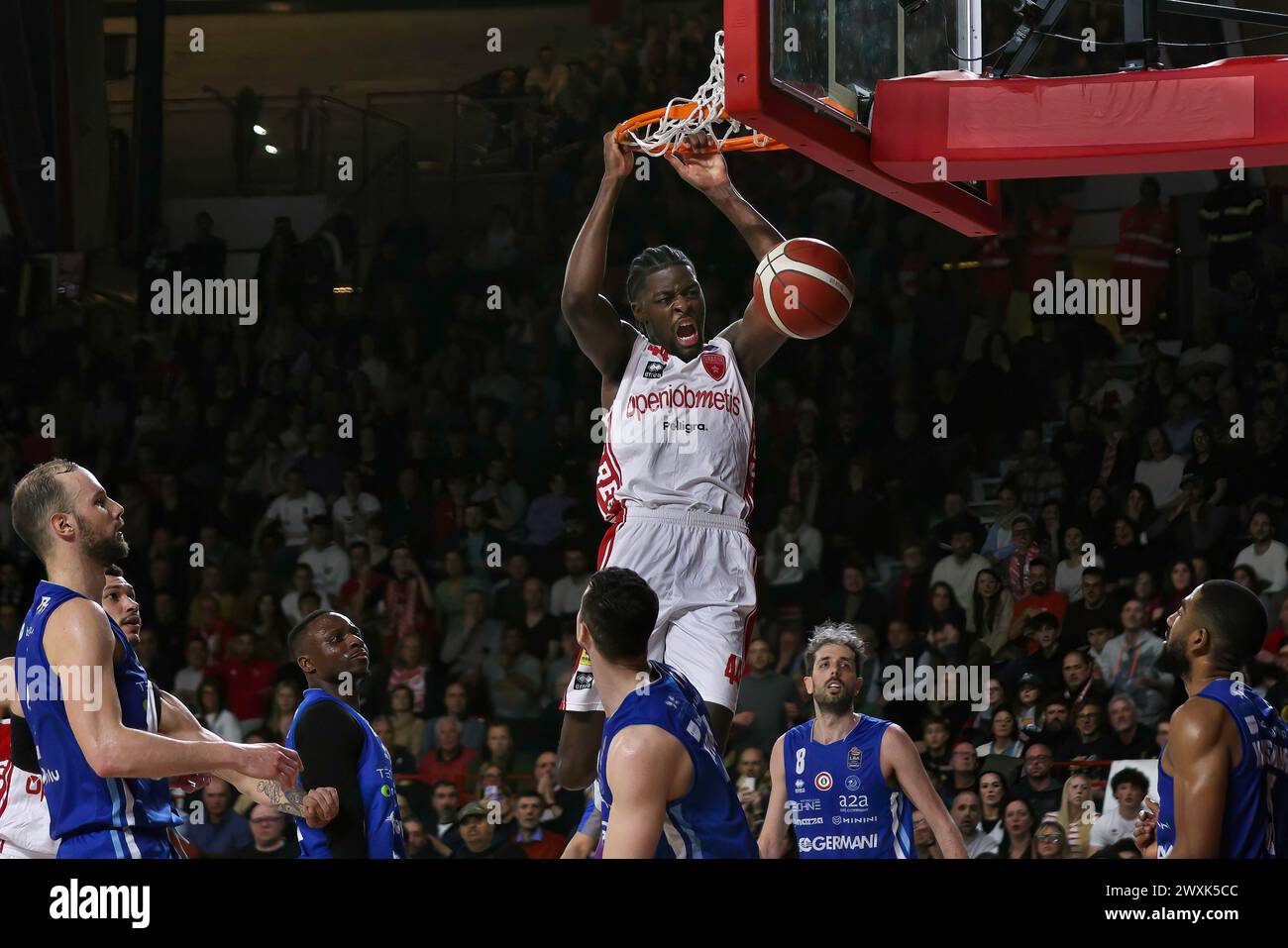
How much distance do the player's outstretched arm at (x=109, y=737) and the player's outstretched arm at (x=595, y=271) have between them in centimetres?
178

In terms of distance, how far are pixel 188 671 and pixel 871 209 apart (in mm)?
4345

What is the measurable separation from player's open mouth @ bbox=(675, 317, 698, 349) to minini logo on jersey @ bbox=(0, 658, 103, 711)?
2.10m

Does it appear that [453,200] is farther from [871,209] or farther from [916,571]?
[916,571]

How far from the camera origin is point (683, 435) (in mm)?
5223

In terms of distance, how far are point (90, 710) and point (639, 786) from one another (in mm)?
1219

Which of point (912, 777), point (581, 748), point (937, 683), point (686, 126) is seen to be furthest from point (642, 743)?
point (937, 683)

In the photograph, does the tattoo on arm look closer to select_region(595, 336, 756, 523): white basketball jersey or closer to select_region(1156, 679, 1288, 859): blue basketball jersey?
select_region(595, 336, 756, 523): white basketball jersey

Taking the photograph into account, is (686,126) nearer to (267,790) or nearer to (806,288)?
(806,288)

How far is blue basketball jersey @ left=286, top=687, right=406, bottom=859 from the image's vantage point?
4.78 meters

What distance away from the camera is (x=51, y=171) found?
10391mm

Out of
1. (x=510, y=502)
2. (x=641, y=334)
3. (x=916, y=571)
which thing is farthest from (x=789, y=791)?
(x=510, y=502)

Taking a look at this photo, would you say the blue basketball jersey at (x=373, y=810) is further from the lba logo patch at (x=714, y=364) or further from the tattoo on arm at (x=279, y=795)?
the lba logo patch at (x=714, y=364)

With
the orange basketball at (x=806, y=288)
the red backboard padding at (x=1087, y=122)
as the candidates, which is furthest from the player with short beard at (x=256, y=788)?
the red backboard padding at (x=1087, y=122)
